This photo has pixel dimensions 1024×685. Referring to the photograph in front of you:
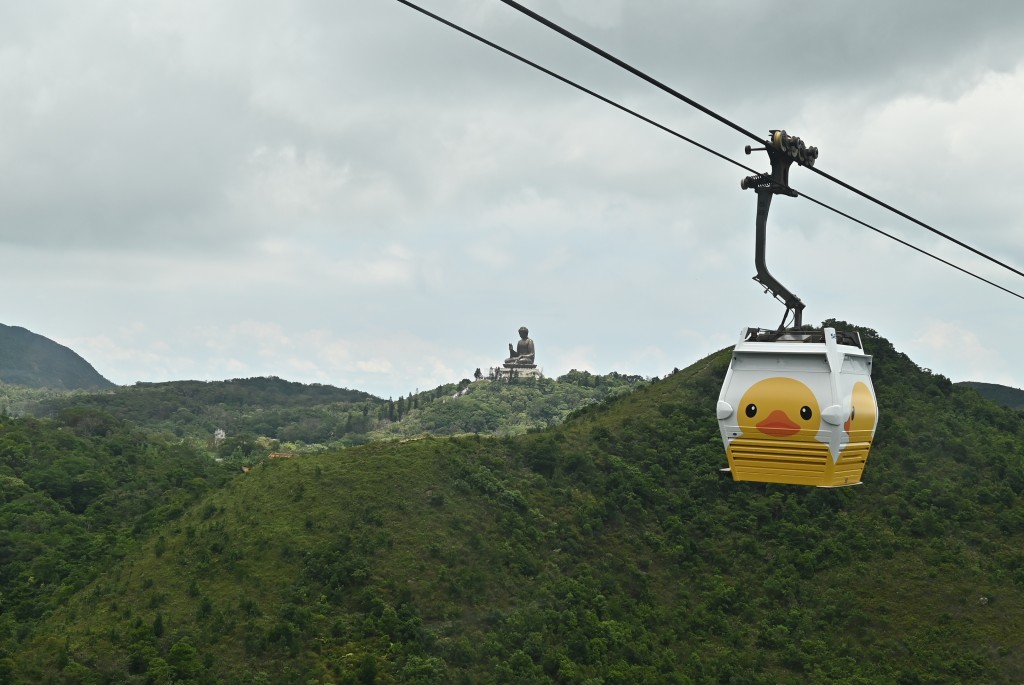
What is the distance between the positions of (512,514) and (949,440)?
28.1 metres

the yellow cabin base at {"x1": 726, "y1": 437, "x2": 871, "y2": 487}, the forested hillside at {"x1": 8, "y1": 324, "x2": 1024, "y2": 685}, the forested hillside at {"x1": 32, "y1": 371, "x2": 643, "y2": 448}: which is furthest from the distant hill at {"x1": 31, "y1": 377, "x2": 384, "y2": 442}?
the yellow cabin base at {"x1": 726, "y1": 437, "x2": 871, "y2": 487}

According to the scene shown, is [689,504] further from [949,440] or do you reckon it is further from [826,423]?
[826,423]

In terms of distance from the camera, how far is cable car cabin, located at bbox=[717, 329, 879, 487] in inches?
655

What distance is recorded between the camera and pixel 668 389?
3162 inches

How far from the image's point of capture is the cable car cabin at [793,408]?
16.6 metres

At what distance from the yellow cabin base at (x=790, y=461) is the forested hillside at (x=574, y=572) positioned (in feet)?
109

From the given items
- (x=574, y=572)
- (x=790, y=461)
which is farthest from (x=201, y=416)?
(x=790, y=461)

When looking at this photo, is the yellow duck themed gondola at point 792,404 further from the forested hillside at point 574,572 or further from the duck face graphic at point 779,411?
the forested hillside at point 574,572

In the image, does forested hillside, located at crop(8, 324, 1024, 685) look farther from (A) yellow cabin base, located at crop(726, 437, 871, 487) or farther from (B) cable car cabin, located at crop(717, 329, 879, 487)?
(B) cable car cabin, located at crop(717, 329, 879, 487)

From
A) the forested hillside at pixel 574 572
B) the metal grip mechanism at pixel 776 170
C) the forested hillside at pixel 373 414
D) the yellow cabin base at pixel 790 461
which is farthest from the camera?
the forested hillside at pixel 373 414

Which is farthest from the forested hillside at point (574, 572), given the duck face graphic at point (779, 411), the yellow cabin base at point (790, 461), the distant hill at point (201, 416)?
the distant hill at point (201, 416)

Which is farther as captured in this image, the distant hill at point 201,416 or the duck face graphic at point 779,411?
the distant hill at point 201,416

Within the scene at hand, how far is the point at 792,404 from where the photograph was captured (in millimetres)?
16734

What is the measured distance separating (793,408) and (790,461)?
2.94 feet
